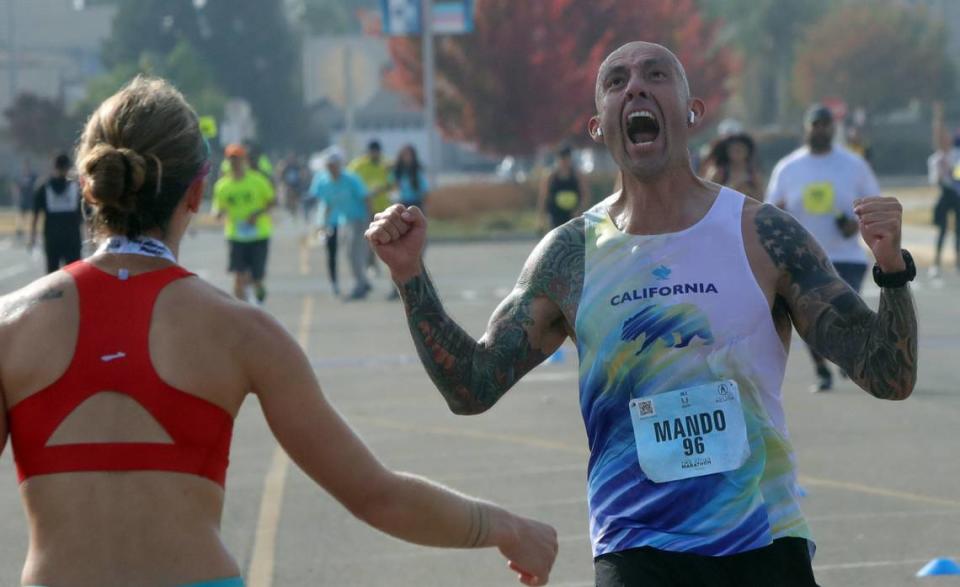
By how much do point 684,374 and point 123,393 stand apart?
4.90 ft

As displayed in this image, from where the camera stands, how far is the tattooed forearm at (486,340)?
14.4 ft

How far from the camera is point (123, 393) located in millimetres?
3105

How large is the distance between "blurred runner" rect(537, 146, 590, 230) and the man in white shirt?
771 cm

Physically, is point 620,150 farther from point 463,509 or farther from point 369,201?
point 369,201

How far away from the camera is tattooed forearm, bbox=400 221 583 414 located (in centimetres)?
439

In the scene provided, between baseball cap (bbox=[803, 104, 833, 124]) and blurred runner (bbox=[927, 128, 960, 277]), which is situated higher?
baseball cap (bbox=[803, 104, 833, 124])

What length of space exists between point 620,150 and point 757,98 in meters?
94.9

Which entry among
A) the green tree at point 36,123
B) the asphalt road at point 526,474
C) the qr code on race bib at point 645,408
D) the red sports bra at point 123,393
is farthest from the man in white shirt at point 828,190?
the green tree at point 36,123

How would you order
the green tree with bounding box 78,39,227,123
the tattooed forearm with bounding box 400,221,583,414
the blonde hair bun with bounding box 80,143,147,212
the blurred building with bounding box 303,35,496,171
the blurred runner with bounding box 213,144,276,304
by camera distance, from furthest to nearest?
1. the blurred building with bounding box 303,35,496,171
2. the green tree with bounding box 78,39,227,123
3. the blurred runner with bounding box 213,144,276,304
4. the tattooed forearm with bounding box 400,221,583,414
5. the blonde hair bun with bounding box 80,143,147,212

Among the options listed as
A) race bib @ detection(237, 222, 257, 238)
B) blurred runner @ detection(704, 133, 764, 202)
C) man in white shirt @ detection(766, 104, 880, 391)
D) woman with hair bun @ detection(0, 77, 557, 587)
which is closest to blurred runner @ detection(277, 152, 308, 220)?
race bib @ detection(237, 222, 257, 238)

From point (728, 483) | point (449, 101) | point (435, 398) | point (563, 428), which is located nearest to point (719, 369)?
point (728, 483)

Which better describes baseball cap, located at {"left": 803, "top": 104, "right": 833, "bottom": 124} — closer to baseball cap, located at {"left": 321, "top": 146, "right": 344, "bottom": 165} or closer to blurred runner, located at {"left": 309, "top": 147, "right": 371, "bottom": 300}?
baseball cap, located at {"left": 321, "top": 146, "right": 344, "bottom": 165}

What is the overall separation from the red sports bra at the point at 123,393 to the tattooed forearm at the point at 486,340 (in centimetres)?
126

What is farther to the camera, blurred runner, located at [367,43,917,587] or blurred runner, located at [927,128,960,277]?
blurred runner, located at [927,128,960,277]
